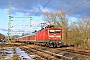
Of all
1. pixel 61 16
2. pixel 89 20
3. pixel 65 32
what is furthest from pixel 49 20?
pixel 89 20

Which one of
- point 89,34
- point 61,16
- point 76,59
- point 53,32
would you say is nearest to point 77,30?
point 89,34

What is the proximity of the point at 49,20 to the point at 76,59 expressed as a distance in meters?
50.2

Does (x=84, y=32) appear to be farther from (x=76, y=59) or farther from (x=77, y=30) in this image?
(x=76, y=59)

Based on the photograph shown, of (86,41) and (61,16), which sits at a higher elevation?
(61,16)

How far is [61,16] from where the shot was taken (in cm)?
6500

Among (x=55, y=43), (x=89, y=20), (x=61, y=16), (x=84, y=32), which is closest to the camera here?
(x=55, y=43)

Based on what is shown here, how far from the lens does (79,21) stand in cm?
5269

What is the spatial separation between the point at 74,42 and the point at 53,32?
428 inches

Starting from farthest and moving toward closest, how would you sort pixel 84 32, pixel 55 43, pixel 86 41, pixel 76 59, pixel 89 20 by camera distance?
pixel 89 20
pixel 84 32
pixel 86 41
pixel 55 43
pixel 76 59

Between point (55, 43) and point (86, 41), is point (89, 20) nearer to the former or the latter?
point (86, 41)

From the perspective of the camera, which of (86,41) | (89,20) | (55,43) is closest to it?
(55,43)

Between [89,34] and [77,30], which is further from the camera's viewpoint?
[77,30]

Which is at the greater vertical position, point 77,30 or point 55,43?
point 77,30

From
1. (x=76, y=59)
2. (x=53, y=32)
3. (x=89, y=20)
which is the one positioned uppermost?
(x=89, y=20)
